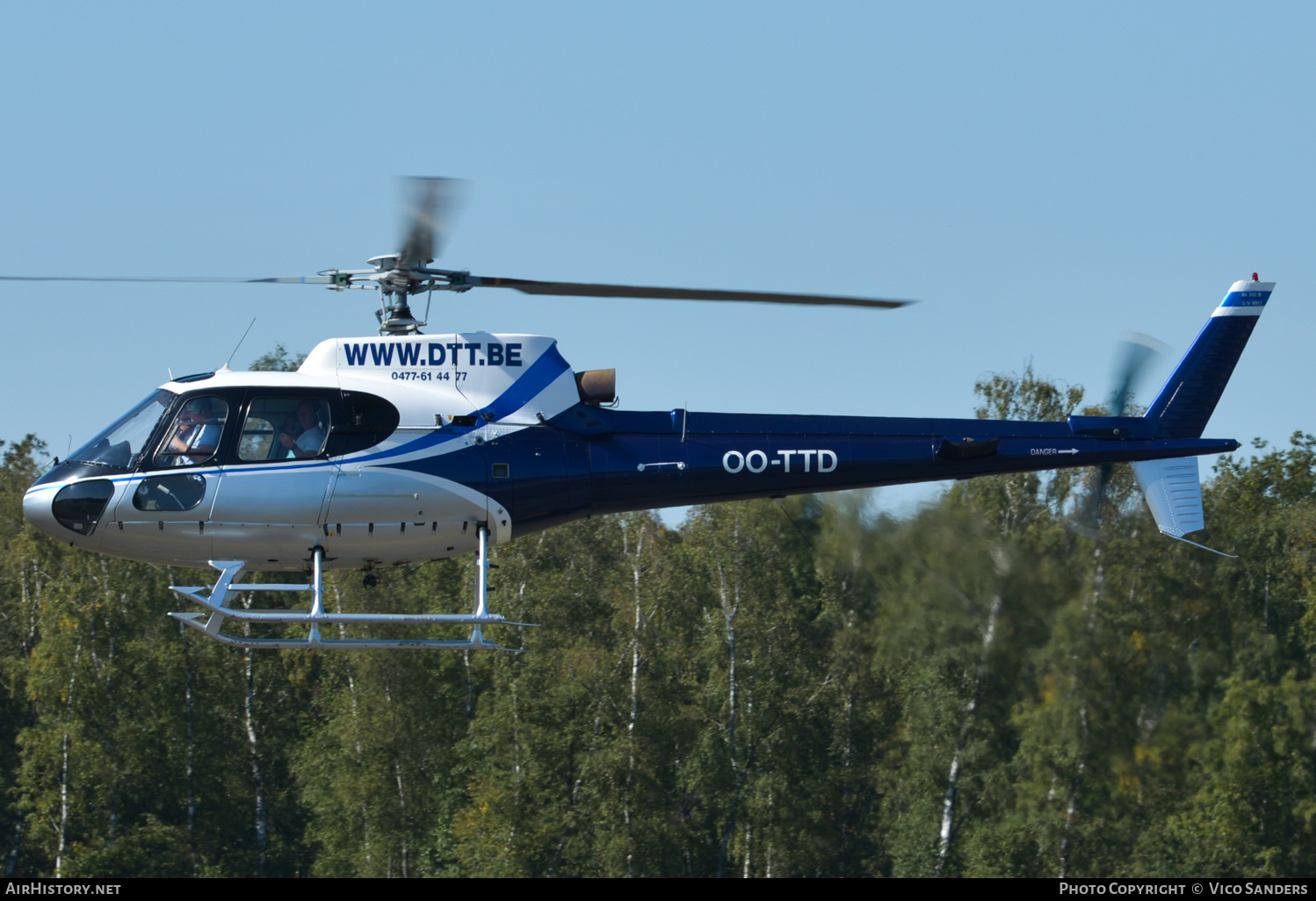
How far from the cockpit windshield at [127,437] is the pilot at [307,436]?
108cm

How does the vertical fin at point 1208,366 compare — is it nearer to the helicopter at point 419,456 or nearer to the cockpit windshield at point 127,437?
the helicopter at point 419,456

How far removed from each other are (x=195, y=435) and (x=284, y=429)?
722mm

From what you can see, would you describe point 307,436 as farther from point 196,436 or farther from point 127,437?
point 127,437

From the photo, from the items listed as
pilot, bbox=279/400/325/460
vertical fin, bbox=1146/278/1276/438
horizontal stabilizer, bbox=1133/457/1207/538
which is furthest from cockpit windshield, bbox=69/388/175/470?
vertical fin, bbox=1146/278/1276/438

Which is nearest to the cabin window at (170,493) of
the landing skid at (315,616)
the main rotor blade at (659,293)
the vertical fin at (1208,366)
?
the landing skid at (315,616)

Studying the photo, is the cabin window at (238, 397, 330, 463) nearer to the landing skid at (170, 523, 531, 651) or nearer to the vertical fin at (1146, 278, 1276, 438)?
the landing skid at (170, 523, 531, 651)

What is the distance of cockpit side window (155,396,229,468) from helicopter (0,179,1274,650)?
1 cm

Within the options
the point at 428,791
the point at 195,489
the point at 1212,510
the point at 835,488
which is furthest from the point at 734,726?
the point at 195,489

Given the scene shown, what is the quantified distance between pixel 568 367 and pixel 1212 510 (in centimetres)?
1669

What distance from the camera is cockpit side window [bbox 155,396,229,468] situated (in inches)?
500

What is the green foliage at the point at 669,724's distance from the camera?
876 inches

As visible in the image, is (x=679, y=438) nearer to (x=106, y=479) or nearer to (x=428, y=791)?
(x=106, y=479)

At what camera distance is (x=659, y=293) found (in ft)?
42.5

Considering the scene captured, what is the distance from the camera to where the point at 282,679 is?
92.2 ft
